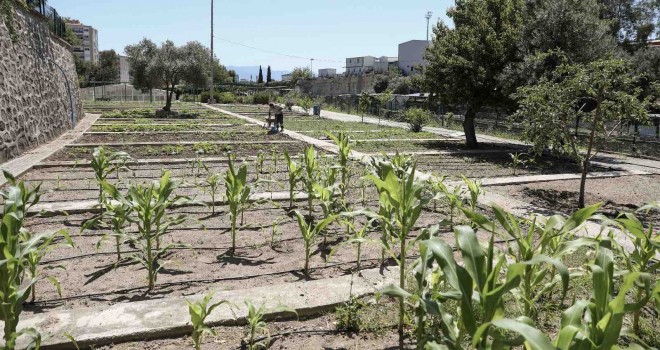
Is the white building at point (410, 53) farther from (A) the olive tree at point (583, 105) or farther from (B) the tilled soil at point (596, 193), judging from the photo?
(A) the olive tree at point (583, 105)

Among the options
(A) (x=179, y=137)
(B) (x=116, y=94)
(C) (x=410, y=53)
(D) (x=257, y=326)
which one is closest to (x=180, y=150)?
(A) (x=179, y=137)

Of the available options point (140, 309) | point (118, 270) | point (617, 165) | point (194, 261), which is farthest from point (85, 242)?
point (617, 165)

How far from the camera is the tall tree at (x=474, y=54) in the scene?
14367 millimetres

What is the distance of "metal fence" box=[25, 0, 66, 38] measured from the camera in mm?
14409

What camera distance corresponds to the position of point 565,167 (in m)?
12.4

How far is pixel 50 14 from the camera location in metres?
17.0

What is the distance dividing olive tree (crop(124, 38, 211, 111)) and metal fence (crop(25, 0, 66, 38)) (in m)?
8.62

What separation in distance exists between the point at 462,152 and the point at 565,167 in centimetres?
293

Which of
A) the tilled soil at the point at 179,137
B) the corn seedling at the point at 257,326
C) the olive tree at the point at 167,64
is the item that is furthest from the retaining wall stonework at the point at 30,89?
the olive tree at the point at 167,64

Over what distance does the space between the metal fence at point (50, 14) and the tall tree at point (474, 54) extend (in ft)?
40.2

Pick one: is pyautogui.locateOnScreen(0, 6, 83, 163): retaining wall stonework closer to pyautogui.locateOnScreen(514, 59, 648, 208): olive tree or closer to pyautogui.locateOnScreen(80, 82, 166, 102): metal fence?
pyautogui.locateOnScreen(514, 59, 648, 208): olive tree

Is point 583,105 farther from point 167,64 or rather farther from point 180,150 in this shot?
point 167,64

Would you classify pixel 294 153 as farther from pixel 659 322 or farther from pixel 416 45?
pixel 416 45

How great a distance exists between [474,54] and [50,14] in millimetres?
14558
